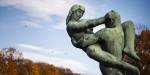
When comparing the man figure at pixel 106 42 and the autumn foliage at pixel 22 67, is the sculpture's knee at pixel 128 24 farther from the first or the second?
the autumn foliage at pixel 22 67

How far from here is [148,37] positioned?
4559 cm

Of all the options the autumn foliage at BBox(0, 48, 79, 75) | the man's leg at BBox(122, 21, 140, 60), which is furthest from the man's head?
the autumn foliage at BBox(0, 48, 79, 75)

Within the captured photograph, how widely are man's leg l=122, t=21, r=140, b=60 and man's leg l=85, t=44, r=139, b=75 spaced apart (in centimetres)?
29

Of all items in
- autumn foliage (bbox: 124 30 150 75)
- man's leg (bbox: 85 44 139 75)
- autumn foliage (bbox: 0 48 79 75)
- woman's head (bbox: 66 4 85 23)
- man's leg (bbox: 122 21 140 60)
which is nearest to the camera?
man's leg (bbox: 85 44 139 75)

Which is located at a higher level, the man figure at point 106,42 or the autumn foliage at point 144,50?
the man figure at point 106,42

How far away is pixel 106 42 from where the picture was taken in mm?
8281

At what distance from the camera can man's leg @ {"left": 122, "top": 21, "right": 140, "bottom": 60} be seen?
834 cm

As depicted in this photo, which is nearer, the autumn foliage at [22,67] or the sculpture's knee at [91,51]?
the sculpture's knee at [91,51]

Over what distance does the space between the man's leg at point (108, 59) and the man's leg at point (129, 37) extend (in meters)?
0.29

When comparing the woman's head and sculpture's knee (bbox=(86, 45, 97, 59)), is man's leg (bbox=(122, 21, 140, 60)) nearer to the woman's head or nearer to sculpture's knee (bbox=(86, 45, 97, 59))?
sculpture's knee (bbox=(86, 45, 97, 59))

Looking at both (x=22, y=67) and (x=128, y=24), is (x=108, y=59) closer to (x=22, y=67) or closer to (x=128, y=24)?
(x=128, y=24)

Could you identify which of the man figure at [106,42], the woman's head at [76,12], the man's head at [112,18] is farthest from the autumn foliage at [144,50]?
the man's head at [112,18]

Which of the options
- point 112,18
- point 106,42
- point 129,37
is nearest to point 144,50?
point 129,37

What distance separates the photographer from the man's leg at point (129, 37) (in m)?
8.34
